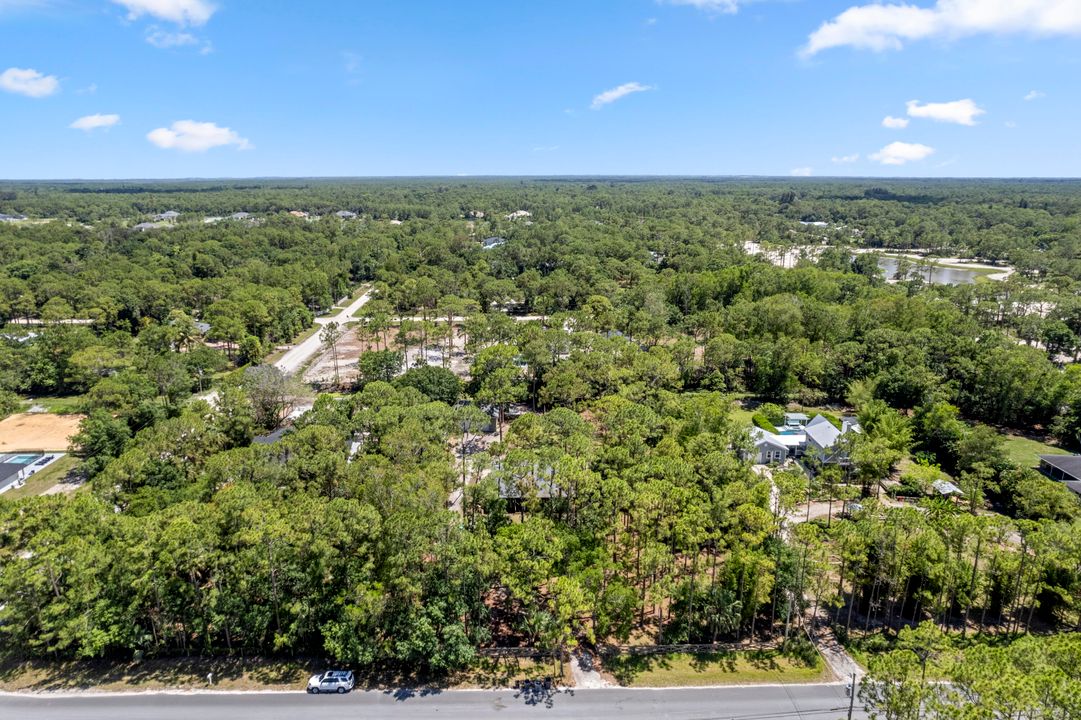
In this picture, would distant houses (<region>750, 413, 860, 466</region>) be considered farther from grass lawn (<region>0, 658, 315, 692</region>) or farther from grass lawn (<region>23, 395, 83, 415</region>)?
grass lawn (<region>23, 395, 83, 415</region>)

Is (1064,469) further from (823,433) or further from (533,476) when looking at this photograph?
(533,476)

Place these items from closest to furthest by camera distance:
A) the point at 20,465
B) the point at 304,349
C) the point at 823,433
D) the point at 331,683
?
the point at 331,683, the point at 20,465, the point at 823,433, the point at 304,349

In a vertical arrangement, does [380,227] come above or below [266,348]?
above

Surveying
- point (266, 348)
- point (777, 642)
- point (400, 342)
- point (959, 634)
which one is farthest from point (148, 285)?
point (959, 634)

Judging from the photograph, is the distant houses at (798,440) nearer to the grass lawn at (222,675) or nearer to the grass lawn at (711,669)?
the grass lawn at (711,669)

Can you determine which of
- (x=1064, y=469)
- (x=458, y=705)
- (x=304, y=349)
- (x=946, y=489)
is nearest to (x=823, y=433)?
(x=946, y=489)

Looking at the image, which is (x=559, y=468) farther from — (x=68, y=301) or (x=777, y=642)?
(x=68, y=301)
